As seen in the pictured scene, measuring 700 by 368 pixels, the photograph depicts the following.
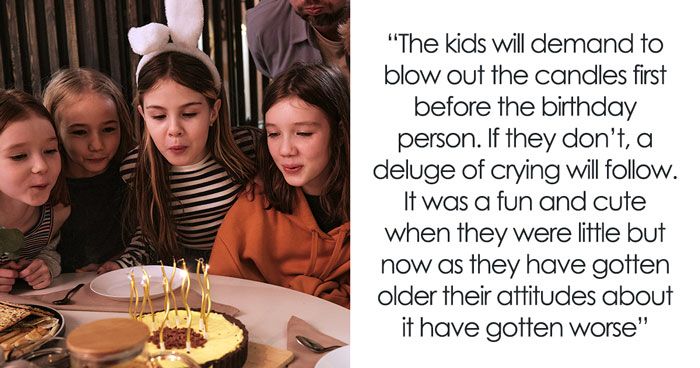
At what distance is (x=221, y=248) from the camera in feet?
6.31

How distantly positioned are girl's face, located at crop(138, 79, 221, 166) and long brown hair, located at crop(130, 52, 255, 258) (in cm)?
3

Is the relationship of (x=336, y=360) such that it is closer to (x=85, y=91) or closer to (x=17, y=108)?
(x=17, y=108)

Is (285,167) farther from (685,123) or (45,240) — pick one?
(685,123)

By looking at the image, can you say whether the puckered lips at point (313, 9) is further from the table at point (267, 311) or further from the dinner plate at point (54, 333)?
the dinner plate at point (54, 333)

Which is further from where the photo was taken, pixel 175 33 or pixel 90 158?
pixel 90 158

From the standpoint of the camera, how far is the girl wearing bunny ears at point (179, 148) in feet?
6.59

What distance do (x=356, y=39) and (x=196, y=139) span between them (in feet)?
4.88

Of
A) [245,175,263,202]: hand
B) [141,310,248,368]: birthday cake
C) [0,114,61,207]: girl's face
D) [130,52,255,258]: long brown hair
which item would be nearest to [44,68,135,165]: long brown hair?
[130,52,255,258]: long brown hair

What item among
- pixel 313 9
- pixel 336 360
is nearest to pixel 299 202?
pixel 336 360

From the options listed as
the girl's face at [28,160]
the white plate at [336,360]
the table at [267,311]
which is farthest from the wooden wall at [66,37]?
the white plate at [336,360]

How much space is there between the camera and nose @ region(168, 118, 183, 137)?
1991mm

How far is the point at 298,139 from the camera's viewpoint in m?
1.94

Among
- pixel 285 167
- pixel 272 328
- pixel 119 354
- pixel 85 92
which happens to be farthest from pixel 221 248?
pixel 119 354

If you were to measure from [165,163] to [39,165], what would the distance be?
0.35 metres
